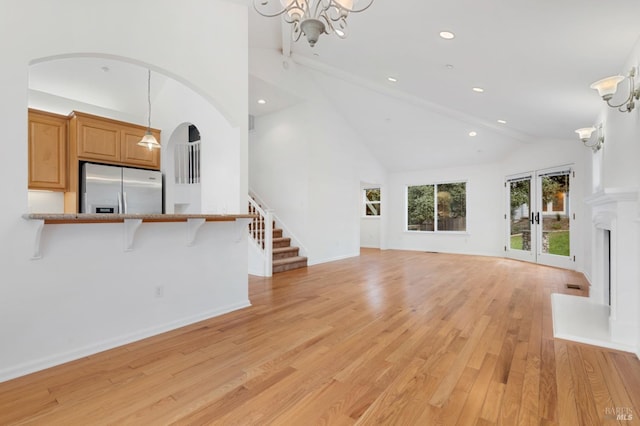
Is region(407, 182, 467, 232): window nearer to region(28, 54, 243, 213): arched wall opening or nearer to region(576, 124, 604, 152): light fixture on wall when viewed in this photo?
region(576, 124, 604, 152): light fixture on wall

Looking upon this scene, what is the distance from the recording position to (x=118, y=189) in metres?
4.85

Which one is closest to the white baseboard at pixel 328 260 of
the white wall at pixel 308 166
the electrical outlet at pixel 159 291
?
the white wall at pixel 308 166

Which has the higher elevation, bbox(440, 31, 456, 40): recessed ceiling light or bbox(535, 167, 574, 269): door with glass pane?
bbox(440, 31, 456, 40): recessed ceiling light

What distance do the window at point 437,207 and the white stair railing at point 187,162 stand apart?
6.33 m

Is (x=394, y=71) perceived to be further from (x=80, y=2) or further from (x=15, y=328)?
(x=15, y=328)

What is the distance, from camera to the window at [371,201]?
397 inches

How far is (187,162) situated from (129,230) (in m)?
3.50

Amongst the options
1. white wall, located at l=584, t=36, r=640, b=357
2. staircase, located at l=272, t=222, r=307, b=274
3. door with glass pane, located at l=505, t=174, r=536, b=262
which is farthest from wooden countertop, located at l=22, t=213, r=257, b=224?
door with glass pane, located at l=505, t=174, r=536, b=262

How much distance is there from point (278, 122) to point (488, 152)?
17.1ft

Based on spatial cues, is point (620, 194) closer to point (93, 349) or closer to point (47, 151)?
point (93, 349)

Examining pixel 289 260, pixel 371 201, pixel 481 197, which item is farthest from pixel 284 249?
pixel 481 197

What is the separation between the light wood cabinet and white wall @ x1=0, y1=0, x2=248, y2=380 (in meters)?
2.68

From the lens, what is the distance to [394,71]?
4.63 meters

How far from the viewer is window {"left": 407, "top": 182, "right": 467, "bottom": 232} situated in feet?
27.9
